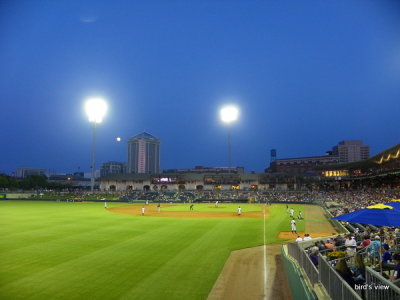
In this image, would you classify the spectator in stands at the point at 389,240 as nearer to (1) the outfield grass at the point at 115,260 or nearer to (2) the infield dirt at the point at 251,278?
(2) the infield dirt at the point at 251,278

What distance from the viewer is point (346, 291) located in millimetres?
5832

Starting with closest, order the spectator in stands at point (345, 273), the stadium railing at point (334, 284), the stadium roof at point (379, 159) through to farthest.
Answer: the stadium railing at point (334, 284) → the spectator in stands at point (345, 273) → the stadium roof at point (379, 159)

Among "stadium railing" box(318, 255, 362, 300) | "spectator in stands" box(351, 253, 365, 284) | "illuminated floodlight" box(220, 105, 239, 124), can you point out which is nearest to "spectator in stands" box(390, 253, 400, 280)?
"spectator in stands" box(351, 253, 365, 284)

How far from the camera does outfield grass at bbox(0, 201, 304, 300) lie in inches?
465

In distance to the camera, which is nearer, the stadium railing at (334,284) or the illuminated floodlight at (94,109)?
the stadium railing at (334,284)

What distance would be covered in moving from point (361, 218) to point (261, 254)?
9.38 meters

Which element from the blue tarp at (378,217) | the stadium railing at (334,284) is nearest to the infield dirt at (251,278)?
the stadium railing at (334,284)

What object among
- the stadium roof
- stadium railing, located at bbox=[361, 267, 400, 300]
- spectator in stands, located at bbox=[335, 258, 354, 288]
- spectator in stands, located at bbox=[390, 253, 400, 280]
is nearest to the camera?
stadium railing, located at bbox=[361, 267, 400, 300]

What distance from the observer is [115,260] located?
1623 cm

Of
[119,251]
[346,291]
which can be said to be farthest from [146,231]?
[346,291]

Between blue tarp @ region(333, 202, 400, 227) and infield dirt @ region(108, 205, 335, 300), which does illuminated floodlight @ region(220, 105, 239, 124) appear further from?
blue tarp @ region(333, 202, 400, 227)

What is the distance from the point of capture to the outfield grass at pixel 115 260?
11.8 meters

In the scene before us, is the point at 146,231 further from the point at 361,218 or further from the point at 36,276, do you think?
the point at 361,218

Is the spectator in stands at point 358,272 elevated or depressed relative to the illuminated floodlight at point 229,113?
depressed
